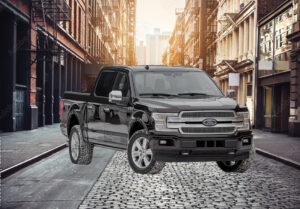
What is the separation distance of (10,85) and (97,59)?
27.3 m

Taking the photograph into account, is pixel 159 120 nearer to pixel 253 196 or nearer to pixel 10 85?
pixel 253 196

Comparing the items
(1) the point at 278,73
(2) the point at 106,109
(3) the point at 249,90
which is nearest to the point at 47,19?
(1) the point at 278,73

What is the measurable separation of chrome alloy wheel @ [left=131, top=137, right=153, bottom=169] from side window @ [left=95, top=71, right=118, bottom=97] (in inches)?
65.8

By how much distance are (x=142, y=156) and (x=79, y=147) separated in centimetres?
230

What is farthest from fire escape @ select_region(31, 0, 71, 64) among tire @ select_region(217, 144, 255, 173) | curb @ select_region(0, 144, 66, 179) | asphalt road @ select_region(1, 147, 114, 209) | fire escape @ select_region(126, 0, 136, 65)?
fire escape @ select_region(126, 0, 136, 65)

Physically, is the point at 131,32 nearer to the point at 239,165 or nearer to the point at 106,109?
the point at 106,109

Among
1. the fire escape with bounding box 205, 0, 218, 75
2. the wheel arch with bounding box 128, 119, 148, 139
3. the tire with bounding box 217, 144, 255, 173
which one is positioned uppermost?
the fire escape with bounding box 205, 0, 218, 75

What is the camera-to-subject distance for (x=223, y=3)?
3806cm

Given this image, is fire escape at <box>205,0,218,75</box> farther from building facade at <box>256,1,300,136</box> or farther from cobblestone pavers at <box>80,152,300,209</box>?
cobblestone pavers at <box>80,152,300,209</box>

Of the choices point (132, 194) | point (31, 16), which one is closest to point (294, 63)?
point (31, 16)

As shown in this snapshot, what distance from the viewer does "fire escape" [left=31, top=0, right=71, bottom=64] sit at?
835 inches

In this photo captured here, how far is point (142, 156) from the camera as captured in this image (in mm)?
7305

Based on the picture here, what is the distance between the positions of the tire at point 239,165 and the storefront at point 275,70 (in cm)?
1403

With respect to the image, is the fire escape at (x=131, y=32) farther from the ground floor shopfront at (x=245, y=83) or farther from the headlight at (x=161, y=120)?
the headlight at (x=161, y=120)
